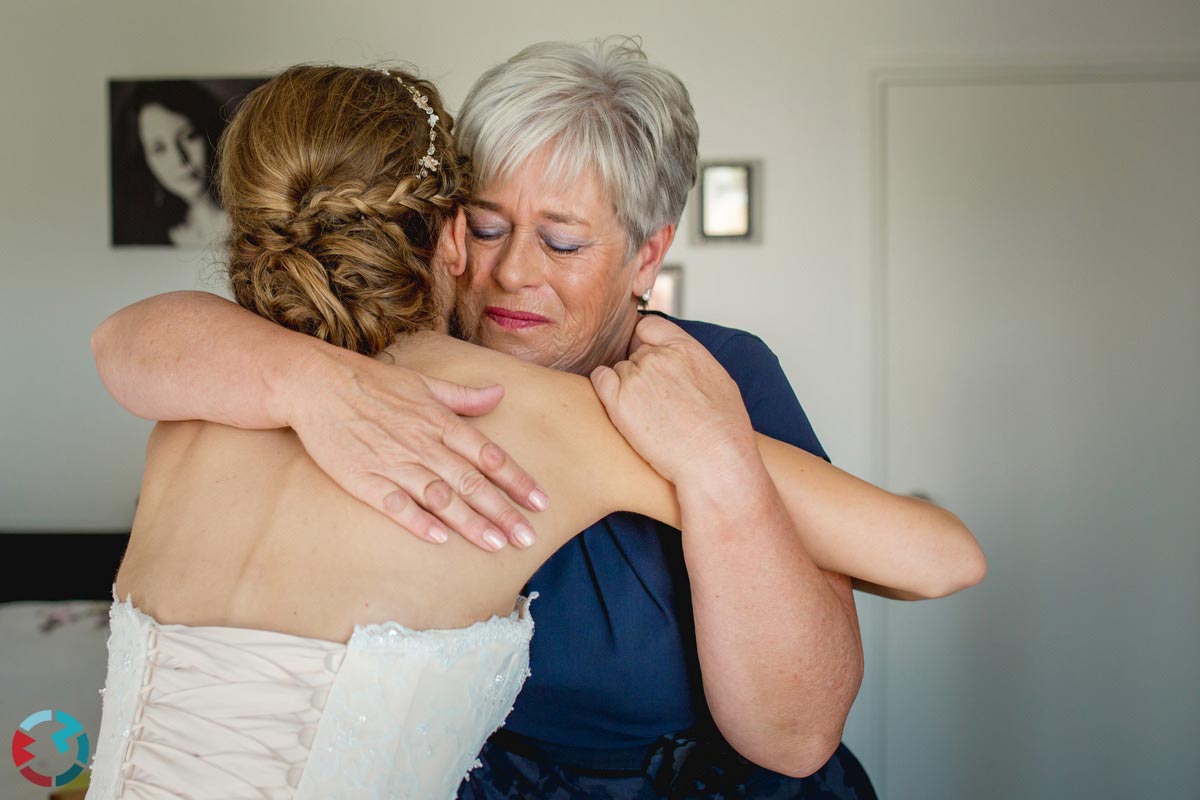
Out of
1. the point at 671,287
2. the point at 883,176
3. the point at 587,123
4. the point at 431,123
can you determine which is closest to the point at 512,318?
the point at 587,123

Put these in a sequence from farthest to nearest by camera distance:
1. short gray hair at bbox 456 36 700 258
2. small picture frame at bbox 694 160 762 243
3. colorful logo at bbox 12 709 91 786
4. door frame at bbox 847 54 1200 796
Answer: small picture frame at bbox 694 160 762 243 → door frame at bbox 847 54 1200 796 → colorful logo at bbox 12 709 91 786 → short gray hair at bbox 456 36 700 258

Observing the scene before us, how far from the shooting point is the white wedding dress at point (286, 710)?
2.94 ft

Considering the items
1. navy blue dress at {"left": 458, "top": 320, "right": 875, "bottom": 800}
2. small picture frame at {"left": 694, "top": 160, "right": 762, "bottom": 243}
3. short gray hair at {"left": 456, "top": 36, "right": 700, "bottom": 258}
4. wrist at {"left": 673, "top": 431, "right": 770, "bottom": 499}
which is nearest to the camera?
wrist at {"left": 673, "top": 431, "right": 770, "bottom": 499}

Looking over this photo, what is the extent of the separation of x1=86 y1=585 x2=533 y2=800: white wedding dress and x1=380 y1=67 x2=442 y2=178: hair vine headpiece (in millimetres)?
507

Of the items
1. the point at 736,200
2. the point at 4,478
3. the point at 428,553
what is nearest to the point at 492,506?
the point at 428,553

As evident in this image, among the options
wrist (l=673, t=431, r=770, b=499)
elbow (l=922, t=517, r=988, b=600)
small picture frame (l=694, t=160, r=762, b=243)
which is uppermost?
small picture frame (l=694, t=160, r=762, b=243)

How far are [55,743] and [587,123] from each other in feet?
6.90

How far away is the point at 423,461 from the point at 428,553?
0.30 feet

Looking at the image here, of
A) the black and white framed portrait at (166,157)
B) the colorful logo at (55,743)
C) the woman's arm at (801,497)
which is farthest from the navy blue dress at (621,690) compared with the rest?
the black and white framed portrait at (166,157)

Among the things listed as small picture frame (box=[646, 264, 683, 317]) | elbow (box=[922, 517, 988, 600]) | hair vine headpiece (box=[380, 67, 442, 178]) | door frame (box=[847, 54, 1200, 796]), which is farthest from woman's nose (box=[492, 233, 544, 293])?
door frame (box=[847, 54, 1200, 796])

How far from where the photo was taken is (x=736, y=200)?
3.07 metres

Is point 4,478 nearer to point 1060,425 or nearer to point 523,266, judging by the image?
point 523,266

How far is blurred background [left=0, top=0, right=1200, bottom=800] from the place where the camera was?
298 cm

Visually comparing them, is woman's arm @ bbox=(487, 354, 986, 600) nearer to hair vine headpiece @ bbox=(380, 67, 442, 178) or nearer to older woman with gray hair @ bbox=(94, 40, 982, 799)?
older woman with gray hair @ bbox=(94, 40, 982, 799)
